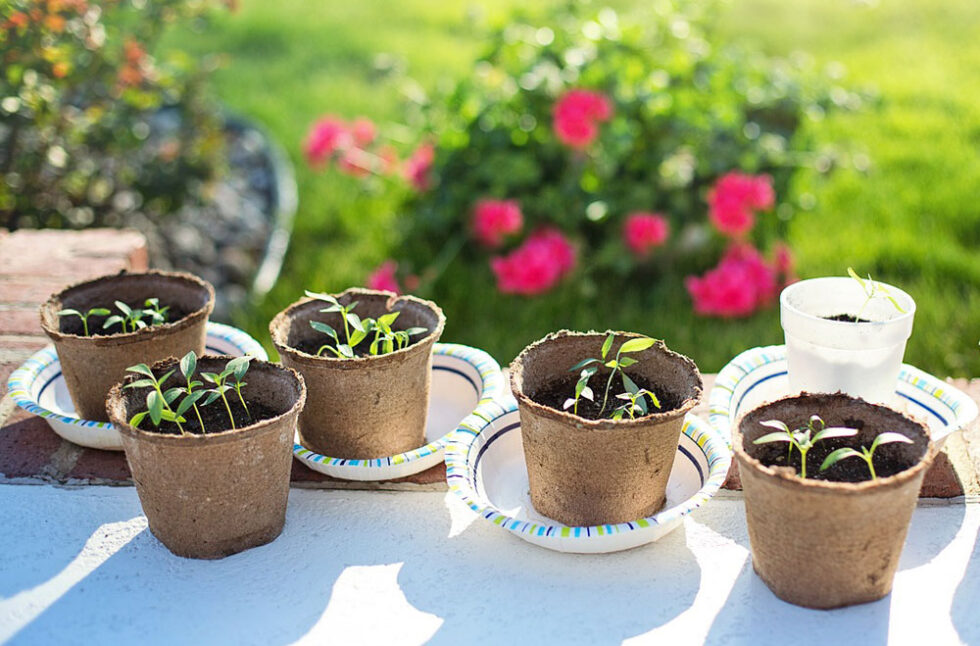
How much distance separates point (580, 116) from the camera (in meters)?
2.81

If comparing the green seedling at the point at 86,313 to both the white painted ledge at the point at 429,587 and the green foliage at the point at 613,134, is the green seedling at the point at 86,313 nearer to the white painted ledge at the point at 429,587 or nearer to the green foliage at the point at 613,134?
the white painted ledge at the point at 429,587

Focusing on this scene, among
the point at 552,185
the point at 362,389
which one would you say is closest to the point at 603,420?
the point at 362,389

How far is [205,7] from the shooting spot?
3.07 metres

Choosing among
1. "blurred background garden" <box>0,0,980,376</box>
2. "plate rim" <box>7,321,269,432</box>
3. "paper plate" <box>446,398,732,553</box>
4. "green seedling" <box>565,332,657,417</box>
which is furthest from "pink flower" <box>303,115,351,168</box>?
"green seedling" <box>565,332,657,417</box>

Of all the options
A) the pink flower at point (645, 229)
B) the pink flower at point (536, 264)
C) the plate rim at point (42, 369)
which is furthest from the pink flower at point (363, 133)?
the plate rim at point (42, 369)

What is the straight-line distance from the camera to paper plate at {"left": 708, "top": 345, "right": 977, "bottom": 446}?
1515 millimetres

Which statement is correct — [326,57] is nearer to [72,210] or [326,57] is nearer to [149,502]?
[72,210]

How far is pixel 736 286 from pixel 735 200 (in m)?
0.23

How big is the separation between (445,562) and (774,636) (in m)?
0.42

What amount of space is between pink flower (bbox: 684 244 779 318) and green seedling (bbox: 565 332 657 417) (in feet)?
4.58

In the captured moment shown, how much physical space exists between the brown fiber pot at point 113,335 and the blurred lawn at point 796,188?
1.13 m

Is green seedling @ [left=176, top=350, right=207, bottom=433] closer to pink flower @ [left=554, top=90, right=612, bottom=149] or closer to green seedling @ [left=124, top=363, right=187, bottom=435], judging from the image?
green seedling @ [left=124, top=363, right=187, bottom=435]

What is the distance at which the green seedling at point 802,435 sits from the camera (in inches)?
49.8

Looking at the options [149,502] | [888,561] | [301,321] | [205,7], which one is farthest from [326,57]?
[888,561]
